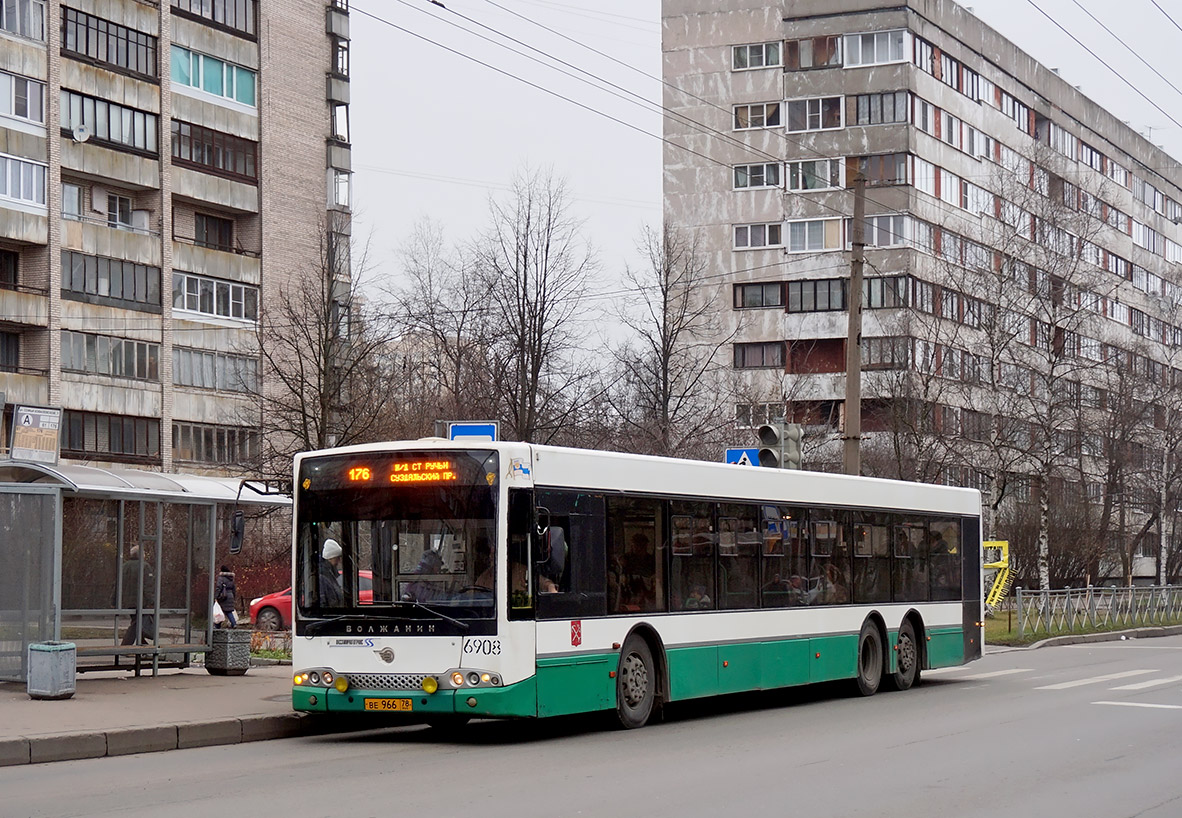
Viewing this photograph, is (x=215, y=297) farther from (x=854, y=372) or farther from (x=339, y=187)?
(x=854, y=372)

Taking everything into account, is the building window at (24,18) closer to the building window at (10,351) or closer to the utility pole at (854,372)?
the building window at (10,351)

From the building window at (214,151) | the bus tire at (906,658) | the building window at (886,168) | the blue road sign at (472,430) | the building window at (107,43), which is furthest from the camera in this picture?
the building window at (886,168)

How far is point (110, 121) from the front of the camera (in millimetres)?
54531

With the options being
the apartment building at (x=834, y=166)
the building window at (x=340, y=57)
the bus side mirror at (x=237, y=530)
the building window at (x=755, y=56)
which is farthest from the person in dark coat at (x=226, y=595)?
the building window at (x=755, y=56)

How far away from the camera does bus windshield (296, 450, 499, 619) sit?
46.0 feet

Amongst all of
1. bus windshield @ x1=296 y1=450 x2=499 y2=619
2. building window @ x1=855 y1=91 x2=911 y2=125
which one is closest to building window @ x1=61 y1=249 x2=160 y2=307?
building window @ x1=855 y1=91 x2=911 y2=125

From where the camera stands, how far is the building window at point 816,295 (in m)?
68.7

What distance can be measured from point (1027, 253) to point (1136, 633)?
12.0 metres

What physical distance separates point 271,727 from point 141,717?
47.0 inches

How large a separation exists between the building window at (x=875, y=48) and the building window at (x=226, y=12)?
2540 cm

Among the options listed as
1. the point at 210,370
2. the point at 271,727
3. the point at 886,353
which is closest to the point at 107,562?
the point at 271,727

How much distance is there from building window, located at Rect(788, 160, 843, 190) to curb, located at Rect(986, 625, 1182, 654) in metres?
31.1

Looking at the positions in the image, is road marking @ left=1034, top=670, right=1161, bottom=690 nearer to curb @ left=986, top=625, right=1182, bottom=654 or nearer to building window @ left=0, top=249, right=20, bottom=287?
curb @ left=986, top=625, right=1182, bottom=654

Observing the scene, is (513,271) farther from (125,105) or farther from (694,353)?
(694,353)
